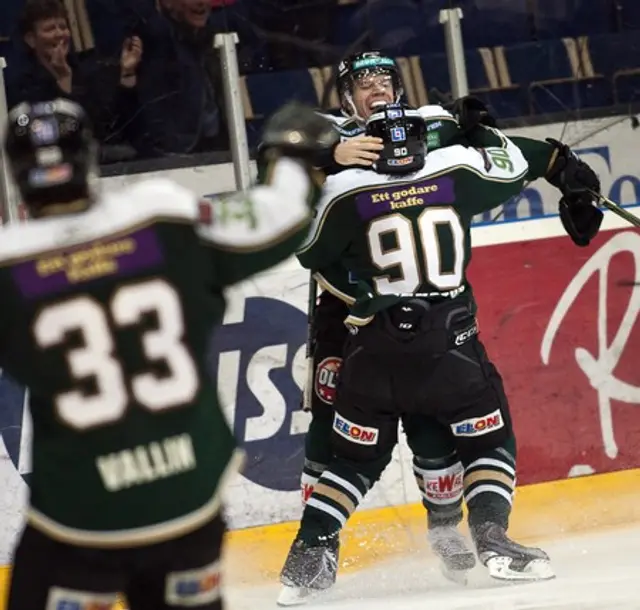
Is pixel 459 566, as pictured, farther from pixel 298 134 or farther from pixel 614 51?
pixel 614 51

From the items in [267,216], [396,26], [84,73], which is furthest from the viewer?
[396,26]

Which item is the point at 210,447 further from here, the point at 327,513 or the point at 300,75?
the point at 300,75

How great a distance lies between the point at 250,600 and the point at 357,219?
1061 mm

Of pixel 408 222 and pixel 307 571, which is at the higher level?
pixel 408 222

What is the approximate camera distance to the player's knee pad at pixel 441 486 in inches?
148

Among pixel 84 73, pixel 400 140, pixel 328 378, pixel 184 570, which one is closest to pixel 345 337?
pixel 328 378

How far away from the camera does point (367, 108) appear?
3807 mm

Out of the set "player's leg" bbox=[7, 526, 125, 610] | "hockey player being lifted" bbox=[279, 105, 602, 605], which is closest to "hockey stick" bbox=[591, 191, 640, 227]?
"hockey player being lifted" bbox=[279, 105, 602, 605]

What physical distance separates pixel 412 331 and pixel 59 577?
1.72 metres

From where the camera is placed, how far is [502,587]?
3.62 metres

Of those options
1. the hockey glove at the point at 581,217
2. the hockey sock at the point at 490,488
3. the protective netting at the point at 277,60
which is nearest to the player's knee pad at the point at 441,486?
the hockey sock at the point at 490,488

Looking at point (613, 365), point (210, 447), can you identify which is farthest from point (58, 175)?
point (613, 365)

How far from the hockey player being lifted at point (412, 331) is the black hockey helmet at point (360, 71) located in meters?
0.23

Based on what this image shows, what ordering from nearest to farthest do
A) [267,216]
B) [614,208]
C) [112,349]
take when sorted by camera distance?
[112,349]
[267,216]
[614,208]
